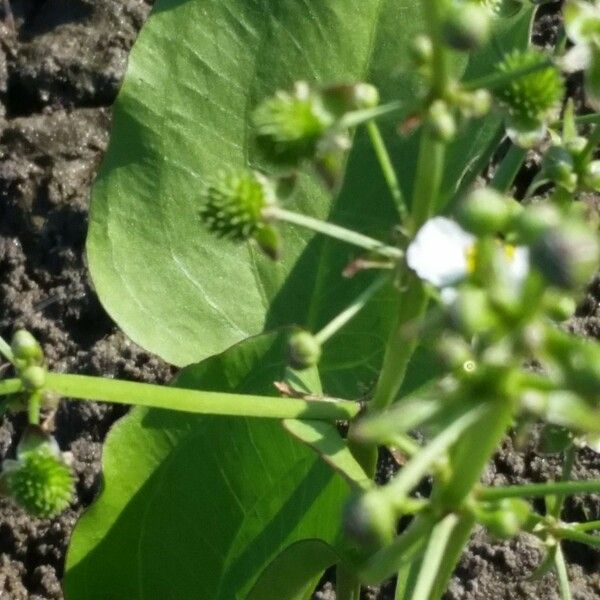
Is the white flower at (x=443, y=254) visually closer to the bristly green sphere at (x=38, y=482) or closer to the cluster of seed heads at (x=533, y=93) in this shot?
the cluster of seed heads at (x=533, y=93)

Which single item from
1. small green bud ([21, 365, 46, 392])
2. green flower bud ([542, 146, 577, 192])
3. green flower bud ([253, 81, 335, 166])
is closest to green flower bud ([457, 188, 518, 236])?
green flower bud ([253, 81, 335, 166])

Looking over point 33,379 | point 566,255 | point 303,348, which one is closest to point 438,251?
point 303,348

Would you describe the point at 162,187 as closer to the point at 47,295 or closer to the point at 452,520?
the point at 47,295

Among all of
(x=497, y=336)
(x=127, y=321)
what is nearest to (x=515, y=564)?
(x=127, y=321)

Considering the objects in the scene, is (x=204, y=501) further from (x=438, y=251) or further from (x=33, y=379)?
(x=438, y=251)

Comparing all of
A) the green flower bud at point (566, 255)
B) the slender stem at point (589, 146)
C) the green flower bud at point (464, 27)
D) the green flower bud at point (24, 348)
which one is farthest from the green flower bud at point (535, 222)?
the green flower bud at point (24, 348)

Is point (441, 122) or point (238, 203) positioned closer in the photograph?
point (441, 122)
